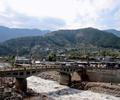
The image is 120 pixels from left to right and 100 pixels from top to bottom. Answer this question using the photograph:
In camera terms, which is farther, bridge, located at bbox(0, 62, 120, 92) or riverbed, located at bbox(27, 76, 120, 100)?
bridge, located at bbox(0, 62, 120, 92)

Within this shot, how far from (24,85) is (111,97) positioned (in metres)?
28.1

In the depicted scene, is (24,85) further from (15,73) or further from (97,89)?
(97,89)

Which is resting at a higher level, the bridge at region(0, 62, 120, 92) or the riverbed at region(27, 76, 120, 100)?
the bridge at region(0, 62, 120, 92)

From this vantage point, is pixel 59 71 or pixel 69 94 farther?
pixel 59 71

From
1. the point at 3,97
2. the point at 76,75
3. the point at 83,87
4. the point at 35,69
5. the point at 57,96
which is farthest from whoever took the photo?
the point at 76,75

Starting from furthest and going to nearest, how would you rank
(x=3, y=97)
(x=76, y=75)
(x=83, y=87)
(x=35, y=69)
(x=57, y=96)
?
(x=76, y=75), (x=83, y=87), (x=35, y=69), (x=57, y=96), (x=3, y=97)

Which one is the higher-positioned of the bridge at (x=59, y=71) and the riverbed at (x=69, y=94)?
the bridge at (x=59, y=71)

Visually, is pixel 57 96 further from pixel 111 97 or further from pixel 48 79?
pixel 48 79

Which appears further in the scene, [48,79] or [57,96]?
[48,79]

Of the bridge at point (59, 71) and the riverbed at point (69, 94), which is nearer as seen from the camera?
the riverbed at point (69, 94)

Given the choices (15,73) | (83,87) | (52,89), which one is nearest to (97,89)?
(83,87)

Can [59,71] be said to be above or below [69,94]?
above

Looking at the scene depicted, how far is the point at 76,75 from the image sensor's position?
447 feet

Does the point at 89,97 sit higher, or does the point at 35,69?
the point at 35,69
